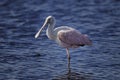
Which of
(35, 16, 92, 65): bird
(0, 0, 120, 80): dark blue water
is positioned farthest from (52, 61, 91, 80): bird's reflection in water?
(35, 16, 92, 65): bird

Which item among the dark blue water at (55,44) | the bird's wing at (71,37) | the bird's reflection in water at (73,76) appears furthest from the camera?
the bird's wing at (71,37)

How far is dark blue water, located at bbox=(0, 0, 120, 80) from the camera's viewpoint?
551 inches

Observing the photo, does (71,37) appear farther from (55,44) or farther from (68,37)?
(55,44)

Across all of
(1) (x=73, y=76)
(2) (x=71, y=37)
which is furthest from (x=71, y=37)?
(1) (x=73, y=76)

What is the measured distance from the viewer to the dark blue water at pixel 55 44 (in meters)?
14.0

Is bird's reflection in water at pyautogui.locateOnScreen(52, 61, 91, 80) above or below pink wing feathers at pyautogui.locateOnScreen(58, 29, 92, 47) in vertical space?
below

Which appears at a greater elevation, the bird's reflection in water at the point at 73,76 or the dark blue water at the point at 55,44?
the dark blue water at the point at 55,44

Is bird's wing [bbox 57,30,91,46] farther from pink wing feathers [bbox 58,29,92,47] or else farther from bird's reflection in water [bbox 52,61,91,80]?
bird's reflection in water [bbox 52,61,91,80]

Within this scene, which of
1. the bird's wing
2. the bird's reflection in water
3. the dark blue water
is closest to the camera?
the bird's reflection in water

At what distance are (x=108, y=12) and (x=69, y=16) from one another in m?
1.60

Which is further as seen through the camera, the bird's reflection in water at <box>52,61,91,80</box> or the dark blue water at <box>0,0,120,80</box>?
the dark blue water at <box>0,0,120,80</box>

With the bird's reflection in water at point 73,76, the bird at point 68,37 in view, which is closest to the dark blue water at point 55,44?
the bird's reflection in water at point 73,76

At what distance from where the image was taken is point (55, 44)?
16641 mm

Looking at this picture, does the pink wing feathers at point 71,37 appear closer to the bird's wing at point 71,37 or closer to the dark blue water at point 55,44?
the bird's wing at point 71,37
